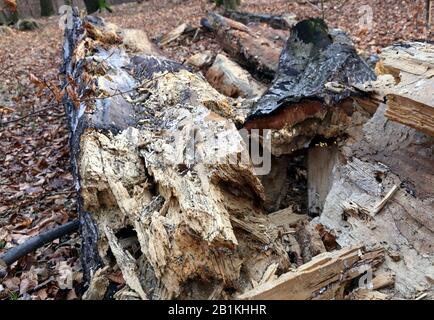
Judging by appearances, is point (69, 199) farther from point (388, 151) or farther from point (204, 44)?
point (204, 44)

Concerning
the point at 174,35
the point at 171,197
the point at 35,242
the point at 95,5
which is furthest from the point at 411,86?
the point at 95,5

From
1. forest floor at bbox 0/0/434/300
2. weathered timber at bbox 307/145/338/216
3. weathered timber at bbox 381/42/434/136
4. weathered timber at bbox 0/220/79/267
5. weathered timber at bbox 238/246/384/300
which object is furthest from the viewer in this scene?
weathered timber at bbox 307/145/338/216

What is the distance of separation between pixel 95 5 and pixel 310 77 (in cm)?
1239

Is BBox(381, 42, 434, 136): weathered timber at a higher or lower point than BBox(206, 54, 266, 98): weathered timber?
higher

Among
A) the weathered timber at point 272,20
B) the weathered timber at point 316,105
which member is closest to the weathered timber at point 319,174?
the weathered timber at point 316,105

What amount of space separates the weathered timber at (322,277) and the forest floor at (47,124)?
5.18 feet

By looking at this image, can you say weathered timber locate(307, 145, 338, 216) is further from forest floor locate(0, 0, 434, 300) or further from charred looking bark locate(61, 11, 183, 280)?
forest floor locate(0, 0, 434, 300)

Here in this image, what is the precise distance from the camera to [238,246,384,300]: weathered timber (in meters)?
2.34

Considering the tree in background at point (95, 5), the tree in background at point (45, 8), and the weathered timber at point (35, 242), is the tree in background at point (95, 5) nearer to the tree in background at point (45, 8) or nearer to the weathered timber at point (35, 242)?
the tree in background at point (45, 8)

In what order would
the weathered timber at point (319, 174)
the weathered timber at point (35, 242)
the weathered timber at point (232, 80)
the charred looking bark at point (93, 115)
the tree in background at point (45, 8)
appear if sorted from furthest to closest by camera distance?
the tree in background at point (45, 8), the weathered timber at point (232, 80), the weathered timber at point (319, 174), the weathered timber at point (35, 242), the charred looking bark at point (93, 115)

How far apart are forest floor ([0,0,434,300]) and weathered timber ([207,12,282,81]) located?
0.63 m

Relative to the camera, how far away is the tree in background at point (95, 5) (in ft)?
46.0

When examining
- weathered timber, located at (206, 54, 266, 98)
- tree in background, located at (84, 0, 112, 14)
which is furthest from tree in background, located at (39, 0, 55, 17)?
weathered timber, located at (206, 54, 266, 98)
